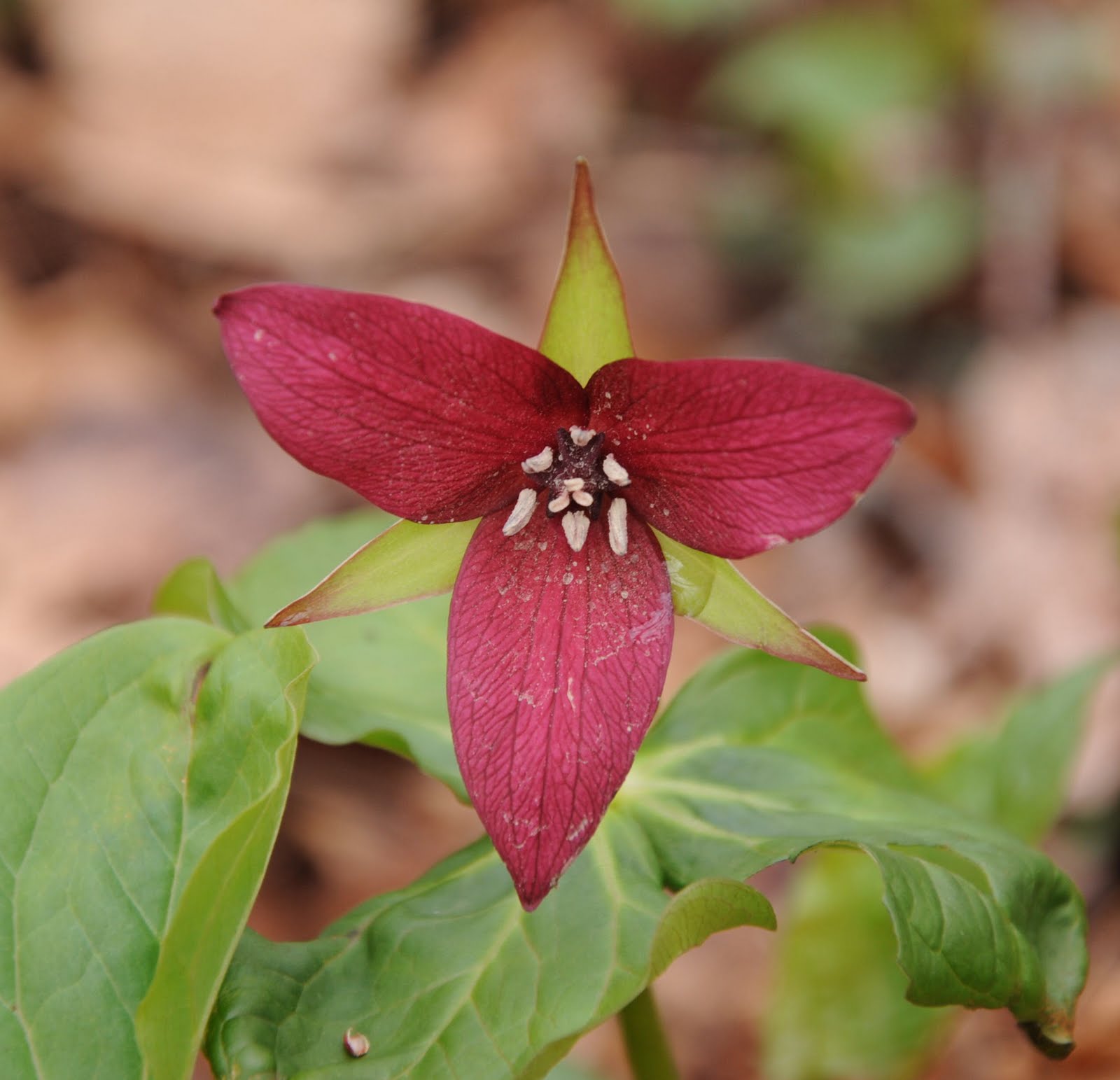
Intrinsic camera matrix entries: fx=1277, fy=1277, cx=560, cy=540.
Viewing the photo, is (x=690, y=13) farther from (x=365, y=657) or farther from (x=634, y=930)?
(x=634, y=930)

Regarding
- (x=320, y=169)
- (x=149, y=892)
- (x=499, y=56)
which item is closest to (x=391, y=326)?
(x=149, y=892)

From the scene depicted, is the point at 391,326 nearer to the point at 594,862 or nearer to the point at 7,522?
the point at 594,862

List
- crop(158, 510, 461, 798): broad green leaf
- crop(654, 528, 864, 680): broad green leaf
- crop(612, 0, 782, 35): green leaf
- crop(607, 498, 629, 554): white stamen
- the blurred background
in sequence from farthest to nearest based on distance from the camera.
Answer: crop(612, 0, 782, 35): green leaf, the blurred background, crop(158, 510, 461, 798): broad green leaf, crop(607, 498, 629, 554): white stamen, crop(654, 528, 864, 680): broad green leaf

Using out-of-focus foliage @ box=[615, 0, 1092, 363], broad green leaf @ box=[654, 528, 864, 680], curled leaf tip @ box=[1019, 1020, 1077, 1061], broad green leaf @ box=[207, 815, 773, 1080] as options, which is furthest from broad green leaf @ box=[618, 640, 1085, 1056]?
out-of-focus foliage @ box=[615, 0, 1092, 363]

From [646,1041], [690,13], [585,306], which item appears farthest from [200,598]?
[690,13]

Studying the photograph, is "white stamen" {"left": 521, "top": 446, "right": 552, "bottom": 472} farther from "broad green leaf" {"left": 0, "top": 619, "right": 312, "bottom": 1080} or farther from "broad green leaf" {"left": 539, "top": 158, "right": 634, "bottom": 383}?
"broad green leaf" {"left": 0, "top": 619, "right": 312, "bottom": 1080}

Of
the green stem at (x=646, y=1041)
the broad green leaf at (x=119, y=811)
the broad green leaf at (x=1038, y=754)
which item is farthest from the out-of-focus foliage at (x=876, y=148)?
the broad green leaf at (x=119, y=811)

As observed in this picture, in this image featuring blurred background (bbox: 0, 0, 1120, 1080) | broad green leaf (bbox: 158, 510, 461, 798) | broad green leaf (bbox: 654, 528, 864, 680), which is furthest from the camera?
blurred background (bbox: 0, 0, 1120, 1080)

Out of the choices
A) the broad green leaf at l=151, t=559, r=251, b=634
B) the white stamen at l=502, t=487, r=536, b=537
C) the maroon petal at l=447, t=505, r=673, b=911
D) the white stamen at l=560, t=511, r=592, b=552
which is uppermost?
the white stamen at l=502, t=487, r=536, b=537

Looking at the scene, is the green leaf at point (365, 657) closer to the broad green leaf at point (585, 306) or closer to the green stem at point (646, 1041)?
the broad green leaf at point (585, 306)
